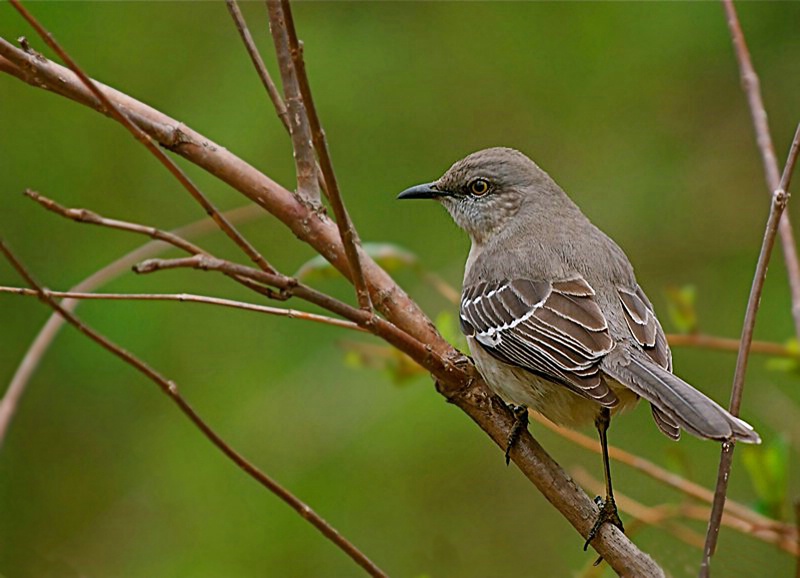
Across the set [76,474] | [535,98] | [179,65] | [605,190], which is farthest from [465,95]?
[76,474]

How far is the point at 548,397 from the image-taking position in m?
3.55

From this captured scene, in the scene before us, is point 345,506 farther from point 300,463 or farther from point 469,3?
point 469,3

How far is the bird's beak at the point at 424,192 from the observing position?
14.6ft

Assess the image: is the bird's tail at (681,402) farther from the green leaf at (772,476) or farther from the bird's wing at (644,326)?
the green leaf at (772,476)

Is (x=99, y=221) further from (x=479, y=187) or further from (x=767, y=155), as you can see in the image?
(x=479, y=187)

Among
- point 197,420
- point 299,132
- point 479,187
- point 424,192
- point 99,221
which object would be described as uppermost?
point 479,187

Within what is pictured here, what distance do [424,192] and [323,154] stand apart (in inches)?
89.1

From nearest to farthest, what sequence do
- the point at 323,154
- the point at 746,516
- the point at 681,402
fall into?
the point at 323,154 → the point at 681,402 → the point at 746,516

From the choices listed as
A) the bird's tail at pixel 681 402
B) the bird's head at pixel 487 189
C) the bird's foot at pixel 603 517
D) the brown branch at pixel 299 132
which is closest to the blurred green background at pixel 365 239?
the bird's head at pixel 487 189

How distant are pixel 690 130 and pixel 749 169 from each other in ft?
1.47

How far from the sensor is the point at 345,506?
5.68 metres

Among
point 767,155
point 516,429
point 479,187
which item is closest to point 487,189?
point 479,187

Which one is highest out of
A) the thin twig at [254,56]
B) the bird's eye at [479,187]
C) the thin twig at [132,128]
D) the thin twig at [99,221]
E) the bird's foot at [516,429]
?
the bird's eye at [479,187]

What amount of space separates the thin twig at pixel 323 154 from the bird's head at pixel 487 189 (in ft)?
6.68
